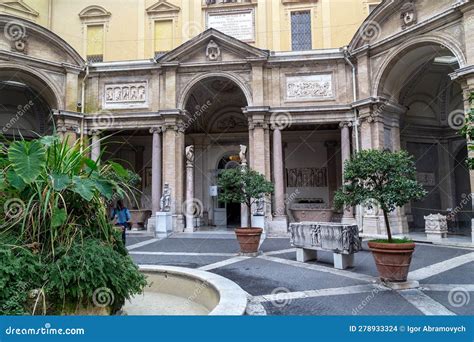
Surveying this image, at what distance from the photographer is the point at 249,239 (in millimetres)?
9680

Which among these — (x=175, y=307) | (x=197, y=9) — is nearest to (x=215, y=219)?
(x=197, y=9)

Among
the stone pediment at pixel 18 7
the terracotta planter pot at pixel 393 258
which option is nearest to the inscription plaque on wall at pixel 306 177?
the terracotta planter pot at pixel 393 258

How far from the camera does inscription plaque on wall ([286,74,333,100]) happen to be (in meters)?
16.2

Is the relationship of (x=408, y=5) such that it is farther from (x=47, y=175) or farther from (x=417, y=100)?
(x=47, y=175)

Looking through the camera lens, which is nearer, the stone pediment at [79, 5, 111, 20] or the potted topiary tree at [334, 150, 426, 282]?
the potted topiary tree at [334, 150, 426, 282]

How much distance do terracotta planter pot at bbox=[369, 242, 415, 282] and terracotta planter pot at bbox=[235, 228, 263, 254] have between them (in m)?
3.99

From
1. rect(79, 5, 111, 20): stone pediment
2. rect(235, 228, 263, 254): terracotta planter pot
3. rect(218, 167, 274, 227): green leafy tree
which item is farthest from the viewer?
rect(79, 5, 111, 20): stone pediment

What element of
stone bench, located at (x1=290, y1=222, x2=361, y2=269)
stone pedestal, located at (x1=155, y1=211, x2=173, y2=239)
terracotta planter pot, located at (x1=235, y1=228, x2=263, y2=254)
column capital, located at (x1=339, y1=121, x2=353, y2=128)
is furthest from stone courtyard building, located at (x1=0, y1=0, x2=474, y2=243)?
stone bench, located at (x1=290, y1=222, x2=361, y2=269)

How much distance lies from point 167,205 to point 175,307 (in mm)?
10797

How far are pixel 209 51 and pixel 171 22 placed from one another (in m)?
6.14

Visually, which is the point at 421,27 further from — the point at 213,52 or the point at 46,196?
the point at 46,196

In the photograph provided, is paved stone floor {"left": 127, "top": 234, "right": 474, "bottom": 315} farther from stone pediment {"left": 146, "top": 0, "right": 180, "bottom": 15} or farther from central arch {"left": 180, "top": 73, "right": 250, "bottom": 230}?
stone pediment {"left": 146, "top": 0, "right": 180, "bottom": 15}

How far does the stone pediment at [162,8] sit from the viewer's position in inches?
827

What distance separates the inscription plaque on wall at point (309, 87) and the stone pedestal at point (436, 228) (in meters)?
7.02
